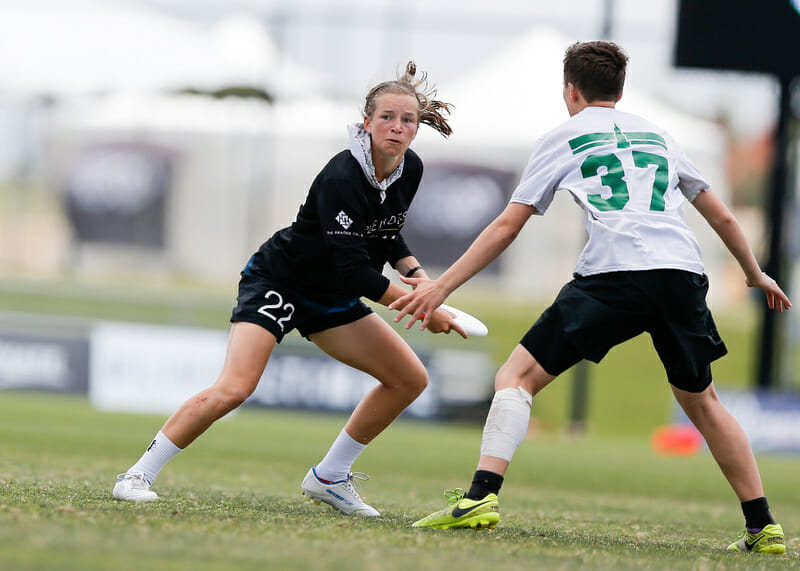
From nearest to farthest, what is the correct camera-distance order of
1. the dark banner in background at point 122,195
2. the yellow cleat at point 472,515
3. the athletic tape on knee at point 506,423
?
the yellow cleat at point 472,515 < the athletic tape on knee at point 506,423 < the dark banner in background at point 122,195

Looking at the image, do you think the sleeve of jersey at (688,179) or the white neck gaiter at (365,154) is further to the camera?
the white neck gaiter at (365,154)

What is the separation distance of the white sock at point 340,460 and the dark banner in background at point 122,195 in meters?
24.0

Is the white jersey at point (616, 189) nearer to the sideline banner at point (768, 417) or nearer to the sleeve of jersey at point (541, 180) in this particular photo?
the sleeve of jersey at point (541, 180)

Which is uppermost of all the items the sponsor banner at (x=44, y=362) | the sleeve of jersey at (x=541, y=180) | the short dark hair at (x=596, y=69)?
the short dark hair at (x=596, y=69)

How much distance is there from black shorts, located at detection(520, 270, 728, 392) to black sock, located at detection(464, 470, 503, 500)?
0.49 metres

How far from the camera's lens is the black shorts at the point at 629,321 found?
465 centimetres

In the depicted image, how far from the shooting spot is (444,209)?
27.0 metres

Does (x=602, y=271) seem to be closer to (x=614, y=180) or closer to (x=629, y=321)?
(x=629, y=321)

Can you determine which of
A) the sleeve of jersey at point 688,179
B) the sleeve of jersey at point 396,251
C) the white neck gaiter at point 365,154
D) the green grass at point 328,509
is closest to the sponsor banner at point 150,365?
the green grass at point 328,509

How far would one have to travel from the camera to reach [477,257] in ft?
15.5

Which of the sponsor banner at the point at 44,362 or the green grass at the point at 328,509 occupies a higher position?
the green grass at the point at 328,509

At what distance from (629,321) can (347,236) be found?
1.21 meters

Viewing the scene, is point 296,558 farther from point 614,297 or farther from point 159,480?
point 159,480

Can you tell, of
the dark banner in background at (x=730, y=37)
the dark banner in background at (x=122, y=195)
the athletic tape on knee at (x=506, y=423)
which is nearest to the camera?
the athletic tape on knee at (x=506, y=423)
